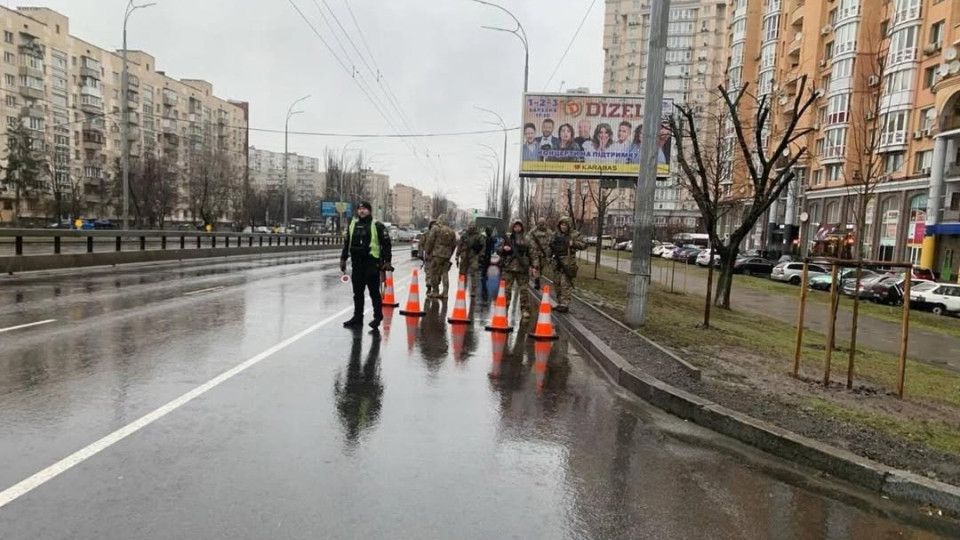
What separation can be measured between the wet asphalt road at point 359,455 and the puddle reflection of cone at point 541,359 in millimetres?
43

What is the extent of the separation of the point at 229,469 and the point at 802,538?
11.8 ft

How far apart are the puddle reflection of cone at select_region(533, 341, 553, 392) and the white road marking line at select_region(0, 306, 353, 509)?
3.29 m

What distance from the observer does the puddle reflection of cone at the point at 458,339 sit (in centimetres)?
808

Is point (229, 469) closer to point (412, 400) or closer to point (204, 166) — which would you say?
point (412, 400)

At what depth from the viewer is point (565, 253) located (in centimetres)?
1255

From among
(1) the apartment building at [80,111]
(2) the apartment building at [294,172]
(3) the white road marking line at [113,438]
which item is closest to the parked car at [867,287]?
(3) the white road marking line at [113,438]

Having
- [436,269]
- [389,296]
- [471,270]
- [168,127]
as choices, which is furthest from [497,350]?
[168,127]

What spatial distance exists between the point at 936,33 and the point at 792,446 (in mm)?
50070

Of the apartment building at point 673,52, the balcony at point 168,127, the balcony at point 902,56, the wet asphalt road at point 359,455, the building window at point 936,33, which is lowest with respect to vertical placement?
the wet asphalt road at point 359,455

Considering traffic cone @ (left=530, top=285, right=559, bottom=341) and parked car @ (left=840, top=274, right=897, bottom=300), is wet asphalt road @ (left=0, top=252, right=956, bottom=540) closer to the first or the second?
traffic cone @ (left=530, top=285, right=559, bottom=341)

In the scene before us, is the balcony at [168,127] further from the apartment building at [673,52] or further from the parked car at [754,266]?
the parked car at [754,266]

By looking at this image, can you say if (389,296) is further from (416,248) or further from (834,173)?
(834,173)

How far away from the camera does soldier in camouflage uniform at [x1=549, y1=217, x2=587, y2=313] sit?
12461mm

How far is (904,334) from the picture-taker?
6.36 meters
